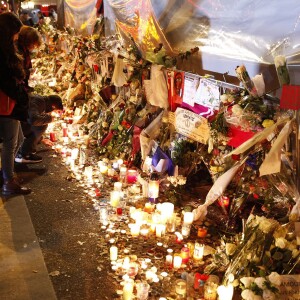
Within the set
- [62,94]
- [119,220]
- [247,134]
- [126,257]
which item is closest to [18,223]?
[119,220]

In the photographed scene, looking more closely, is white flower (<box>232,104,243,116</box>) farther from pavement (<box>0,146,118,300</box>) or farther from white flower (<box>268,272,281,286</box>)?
pavement (<box>0,146,118,300</box>)

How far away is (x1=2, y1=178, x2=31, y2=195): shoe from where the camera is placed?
5531 mm

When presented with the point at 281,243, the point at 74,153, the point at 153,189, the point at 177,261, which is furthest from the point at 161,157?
the point at 281,243

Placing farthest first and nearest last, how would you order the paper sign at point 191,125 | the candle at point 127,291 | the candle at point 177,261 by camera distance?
the paper sign at point 191,125
the candle at point 177,261
the candle at point 127,291

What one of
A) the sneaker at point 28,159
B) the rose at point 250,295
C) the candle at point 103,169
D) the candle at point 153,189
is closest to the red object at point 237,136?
the candle at point 153,189

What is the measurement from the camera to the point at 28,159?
6.90 m

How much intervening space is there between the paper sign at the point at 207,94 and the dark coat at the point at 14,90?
225 cm

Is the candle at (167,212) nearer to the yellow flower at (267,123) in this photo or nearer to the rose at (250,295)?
the yellow flower at (267,123)

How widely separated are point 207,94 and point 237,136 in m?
0.88

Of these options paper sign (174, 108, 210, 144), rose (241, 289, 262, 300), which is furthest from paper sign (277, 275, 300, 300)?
paper sign (174, 108, 210, 144)

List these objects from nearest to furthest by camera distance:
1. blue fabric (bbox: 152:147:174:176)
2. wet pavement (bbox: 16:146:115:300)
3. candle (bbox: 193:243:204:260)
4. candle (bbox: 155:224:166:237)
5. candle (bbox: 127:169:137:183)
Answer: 1. wet pavement (bbox: 16:146:115:300)
2. candle (bbox: 193:243:204:260)
3. candle (bbox: 155:224:166:237)
4. blue fabric (bbox: 152:147:174:176)
5. candle (bbox: 127:169:137:183)

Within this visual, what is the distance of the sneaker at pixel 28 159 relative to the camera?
6781 mm

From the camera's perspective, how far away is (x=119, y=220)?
16.2 ft

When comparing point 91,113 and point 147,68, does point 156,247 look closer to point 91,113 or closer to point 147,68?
point 147,68
